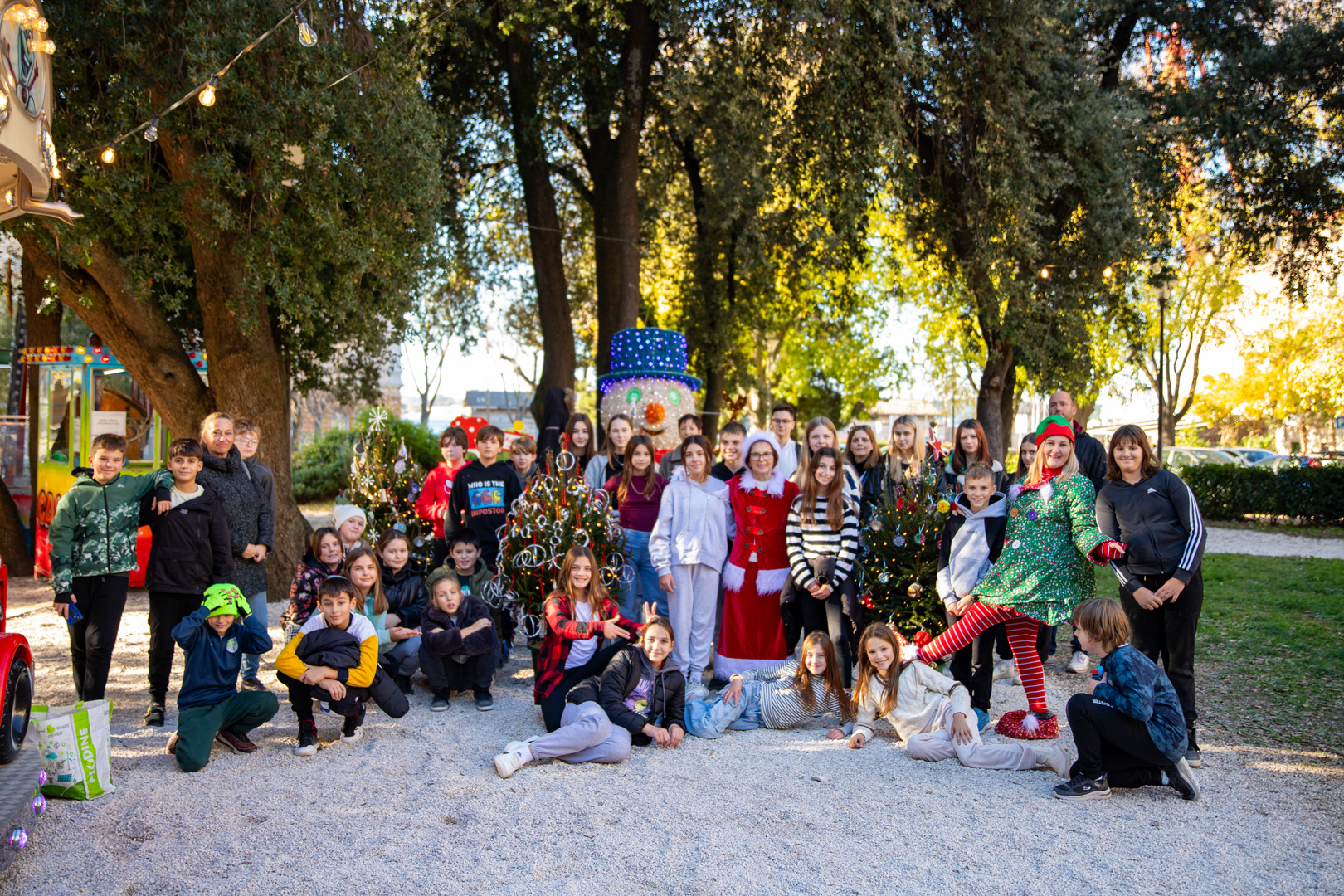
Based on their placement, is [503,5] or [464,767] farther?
[503,5]

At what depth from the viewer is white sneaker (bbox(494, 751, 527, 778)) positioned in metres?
4.62

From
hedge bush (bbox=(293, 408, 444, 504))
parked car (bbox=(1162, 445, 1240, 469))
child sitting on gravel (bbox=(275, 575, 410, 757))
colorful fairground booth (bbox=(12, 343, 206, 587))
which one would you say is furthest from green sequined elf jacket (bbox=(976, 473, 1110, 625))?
parked car (bbox=(1162, 445, 1240, 469))

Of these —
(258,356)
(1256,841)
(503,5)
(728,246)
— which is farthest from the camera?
(728,246)

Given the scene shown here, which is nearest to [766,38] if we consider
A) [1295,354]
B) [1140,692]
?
[1140,692]

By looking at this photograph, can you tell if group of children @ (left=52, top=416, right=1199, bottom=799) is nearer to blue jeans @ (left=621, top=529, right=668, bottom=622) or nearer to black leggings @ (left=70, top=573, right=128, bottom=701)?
black leggings @ (left=70, top=573, right=128, bottom=701)

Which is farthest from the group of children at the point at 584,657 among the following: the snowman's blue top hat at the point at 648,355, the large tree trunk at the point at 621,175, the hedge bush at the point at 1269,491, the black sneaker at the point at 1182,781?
the hedge bush at the point at 1269,491

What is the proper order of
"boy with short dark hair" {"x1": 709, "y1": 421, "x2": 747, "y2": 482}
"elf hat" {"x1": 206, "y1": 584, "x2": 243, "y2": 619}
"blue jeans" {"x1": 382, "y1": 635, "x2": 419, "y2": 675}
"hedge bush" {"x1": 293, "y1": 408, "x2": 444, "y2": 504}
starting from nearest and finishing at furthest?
"elf hat" {"x1": 206, "y1": 584, "x2": 243, "y2": 619} < "blue jeans" {"x1": 382, "y1": 635, "x2": 419, "y2": 675} < "boy with short dark hair" {"x1": 709, "y1": 421, "x2": 747, "y2": 482} < "hedge bush" {"x1": 293, "y1": 408, "x2": 444, "y2": 504}

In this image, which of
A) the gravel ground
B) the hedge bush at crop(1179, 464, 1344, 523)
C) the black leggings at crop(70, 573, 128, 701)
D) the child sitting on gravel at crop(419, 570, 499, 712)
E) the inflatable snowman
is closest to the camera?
the gravel ground

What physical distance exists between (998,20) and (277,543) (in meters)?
10.6

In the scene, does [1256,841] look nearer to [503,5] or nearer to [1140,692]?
[1140,692]

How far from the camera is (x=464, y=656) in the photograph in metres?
5.93

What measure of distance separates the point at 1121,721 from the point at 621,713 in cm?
236

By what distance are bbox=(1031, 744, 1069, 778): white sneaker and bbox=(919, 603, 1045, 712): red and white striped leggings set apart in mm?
518

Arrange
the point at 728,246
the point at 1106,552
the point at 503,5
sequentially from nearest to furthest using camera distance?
1. the point at 1106,552
2. the point at 503,5
3. the point at 728,246
